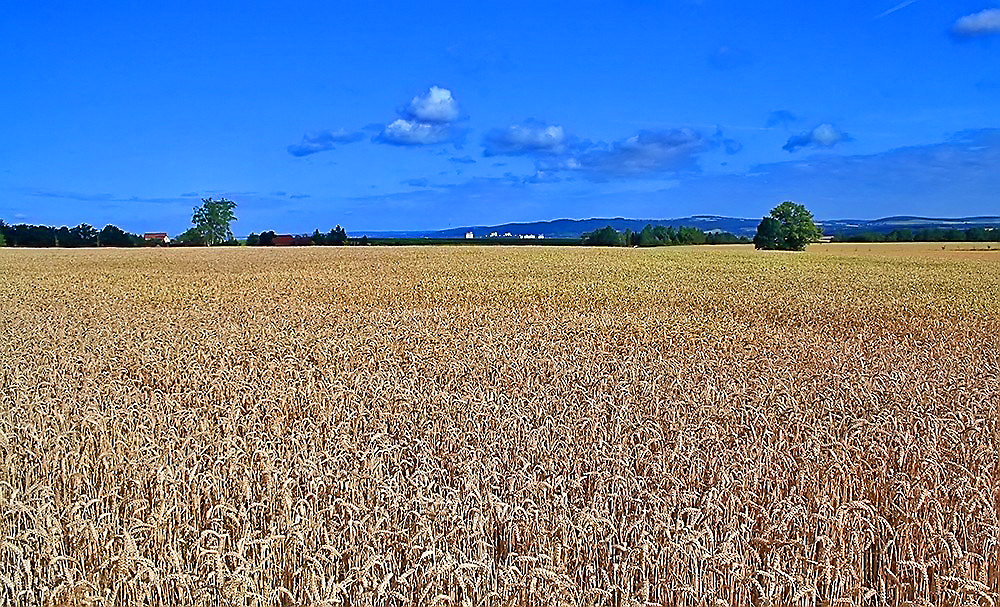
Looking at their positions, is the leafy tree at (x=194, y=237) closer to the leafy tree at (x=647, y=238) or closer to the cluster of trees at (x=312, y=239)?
the cluster of trees at (x=312, y=239)

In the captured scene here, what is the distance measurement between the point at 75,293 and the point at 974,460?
81.4 feet

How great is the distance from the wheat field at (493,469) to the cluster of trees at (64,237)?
91417 mm

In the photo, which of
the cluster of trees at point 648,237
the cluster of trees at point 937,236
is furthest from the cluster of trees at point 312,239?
the cluster of trees at point 937,236

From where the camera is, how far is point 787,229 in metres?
97.7

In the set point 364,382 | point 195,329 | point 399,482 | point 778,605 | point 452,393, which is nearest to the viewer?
point 778,605

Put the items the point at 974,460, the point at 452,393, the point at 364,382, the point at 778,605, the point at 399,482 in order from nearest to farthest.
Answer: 1. the point at 778,605
2. the point at 399,482
3. the point at 974,460
4. the point at 452,393
5. the point at 364,382

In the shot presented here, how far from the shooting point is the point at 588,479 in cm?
659

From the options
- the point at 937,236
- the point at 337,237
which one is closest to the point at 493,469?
the point at 337,237

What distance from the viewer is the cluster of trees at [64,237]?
9506 cm

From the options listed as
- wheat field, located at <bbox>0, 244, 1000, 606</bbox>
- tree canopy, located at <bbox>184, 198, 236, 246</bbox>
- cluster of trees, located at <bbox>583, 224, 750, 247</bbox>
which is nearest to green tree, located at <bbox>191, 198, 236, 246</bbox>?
tree canopy, located at <bbox>184, 198, 236, 246</bbox>

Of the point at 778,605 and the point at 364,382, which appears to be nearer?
the point at 778,605

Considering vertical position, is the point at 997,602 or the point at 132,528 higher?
the point at 132,528

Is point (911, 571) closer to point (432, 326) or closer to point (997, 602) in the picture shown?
point (997, 602)

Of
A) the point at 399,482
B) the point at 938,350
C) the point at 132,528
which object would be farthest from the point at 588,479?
the point at 938,350
